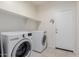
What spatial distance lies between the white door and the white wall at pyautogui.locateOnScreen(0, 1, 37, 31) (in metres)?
1.16

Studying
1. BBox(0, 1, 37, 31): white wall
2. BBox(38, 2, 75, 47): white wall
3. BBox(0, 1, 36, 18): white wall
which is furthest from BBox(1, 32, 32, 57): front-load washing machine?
BBox(38, 2, 75, 47): white wall

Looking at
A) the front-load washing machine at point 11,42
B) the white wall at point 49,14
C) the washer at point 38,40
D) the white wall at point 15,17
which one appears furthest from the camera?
the white wall at point 49,14

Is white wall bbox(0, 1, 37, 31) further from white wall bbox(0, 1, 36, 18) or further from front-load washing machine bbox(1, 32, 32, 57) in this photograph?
front-load washing machine bbox(1, 32, 32, 57)

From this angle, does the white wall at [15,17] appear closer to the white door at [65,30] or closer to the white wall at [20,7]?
the white wall at [20,7]

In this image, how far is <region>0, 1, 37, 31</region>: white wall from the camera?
1956mm

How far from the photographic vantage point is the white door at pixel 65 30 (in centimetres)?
263

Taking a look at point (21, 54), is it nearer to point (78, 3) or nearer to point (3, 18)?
point (3, 18)

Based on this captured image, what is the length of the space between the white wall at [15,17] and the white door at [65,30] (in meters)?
1.16

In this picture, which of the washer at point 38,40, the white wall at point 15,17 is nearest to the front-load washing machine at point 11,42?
the white wall at point 15,17

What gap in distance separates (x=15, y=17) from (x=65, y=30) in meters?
1.94

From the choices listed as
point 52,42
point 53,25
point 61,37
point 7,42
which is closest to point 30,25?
point 53,25

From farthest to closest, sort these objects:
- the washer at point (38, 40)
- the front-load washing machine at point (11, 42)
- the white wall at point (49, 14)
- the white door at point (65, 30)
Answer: the white wall at point (49, 14) < the white door at point (65, 30) < the washer at point (38, 40) < the front-load washing machine at point (11, 42)

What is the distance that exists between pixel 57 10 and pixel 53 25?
2.12ft

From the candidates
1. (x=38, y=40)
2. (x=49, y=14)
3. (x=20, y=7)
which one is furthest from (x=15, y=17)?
(x=49, y=14)
